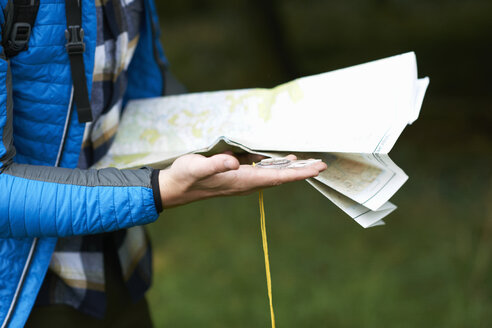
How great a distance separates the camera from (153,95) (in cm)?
112

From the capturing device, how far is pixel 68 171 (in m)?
0.74

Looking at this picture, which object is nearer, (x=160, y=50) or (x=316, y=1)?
(x=160, y=50)

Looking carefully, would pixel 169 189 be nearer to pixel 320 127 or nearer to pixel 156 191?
pixel 156 191

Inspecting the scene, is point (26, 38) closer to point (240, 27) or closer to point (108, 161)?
point (108, 161)

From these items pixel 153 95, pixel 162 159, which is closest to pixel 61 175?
pixel 162 159

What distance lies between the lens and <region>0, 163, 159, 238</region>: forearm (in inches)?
27.3

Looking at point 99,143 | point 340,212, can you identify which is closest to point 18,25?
point 99,143

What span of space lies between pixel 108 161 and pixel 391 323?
1607 millimetres

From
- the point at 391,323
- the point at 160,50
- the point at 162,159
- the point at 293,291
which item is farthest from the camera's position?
the point at 293,291

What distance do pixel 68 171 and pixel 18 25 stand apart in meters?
0.20

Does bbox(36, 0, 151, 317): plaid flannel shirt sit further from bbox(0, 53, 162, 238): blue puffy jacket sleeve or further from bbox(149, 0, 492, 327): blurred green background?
bbox(149, 0, 492, 327): blurred green background

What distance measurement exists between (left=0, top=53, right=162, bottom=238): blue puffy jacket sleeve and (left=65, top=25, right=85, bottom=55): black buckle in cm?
10

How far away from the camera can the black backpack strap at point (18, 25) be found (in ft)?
2.24

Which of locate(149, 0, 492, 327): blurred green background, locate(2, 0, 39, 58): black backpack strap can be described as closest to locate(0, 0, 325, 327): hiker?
locate(2, 0, 39, 58): black backpack strap
